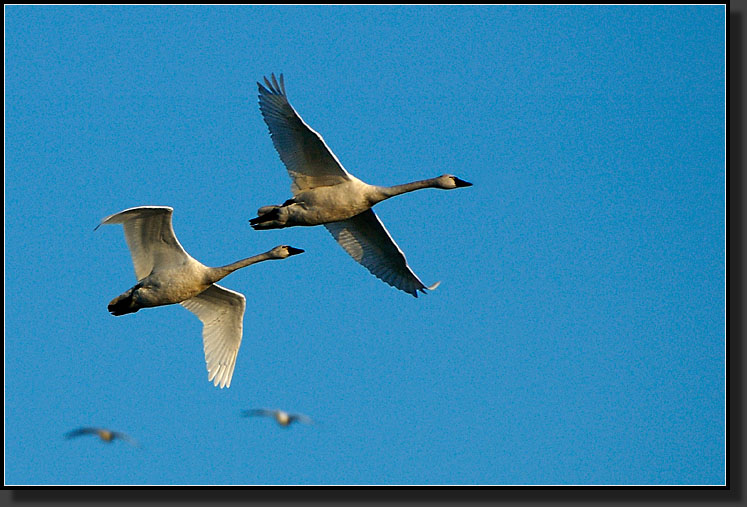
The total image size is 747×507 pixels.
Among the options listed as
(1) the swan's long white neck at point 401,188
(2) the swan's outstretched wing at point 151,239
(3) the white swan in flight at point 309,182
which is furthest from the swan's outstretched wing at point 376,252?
(2) the swan's outstretched wing at point 151,239

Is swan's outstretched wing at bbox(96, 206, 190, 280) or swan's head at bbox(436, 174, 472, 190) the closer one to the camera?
swan's outstretched wing at bbox(96, 206, 190, 280)

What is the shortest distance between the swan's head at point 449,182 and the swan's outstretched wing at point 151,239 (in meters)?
4.56

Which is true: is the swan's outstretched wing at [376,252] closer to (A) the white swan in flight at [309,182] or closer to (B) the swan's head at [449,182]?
(A) the white swan in flight at [309,182]

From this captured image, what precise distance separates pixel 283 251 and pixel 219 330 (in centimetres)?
223

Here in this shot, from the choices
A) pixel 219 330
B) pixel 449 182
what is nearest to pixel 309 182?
pixel 449 182

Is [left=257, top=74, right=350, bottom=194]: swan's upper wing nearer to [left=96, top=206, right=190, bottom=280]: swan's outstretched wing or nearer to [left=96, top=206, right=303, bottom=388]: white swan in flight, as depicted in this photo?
[left=96, top=206, right=303, bottom=388]: white swan in flight

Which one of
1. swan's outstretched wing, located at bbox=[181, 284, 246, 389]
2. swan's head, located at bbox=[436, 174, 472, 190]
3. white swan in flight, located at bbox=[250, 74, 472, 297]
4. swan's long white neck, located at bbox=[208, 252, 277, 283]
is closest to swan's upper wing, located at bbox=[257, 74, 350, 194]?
white swan in flight, located at bbox=[250, 74, 472, 297]

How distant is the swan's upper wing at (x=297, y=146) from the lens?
1900 cm

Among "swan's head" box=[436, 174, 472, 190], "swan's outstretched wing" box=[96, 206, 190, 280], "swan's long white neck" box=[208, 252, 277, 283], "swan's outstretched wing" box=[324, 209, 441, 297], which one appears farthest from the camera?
"swan's outstretched wing" box=[324, 209, 441, 297]

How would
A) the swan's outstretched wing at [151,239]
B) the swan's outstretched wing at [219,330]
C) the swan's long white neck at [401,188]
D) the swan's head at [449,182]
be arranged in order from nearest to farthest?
the swan's outstretched wing at [151,239], the swan's long white neck at [401,188], the swan's head at [449,182], the swan's outstretched wing at [219,330]

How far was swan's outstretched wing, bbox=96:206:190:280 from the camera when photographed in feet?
60.4

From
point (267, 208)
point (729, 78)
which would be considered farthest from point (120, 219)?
point (729, 78)

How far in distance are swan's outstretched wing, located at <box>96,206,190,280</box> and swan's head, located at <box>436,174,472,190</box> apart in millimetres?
4559

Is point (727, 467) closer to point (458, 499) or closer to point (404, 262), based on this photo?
point (458, 499)
